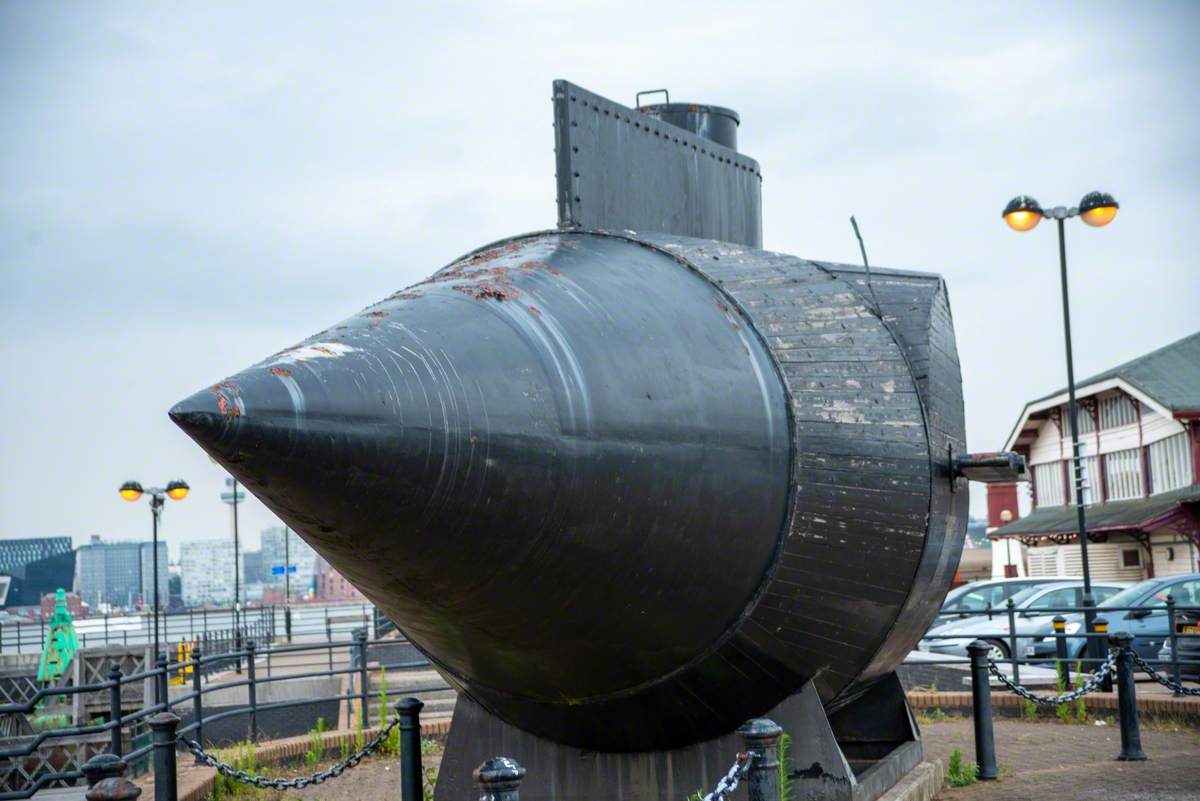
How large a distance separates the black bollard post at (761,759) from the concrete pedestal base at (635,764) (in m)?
0.51

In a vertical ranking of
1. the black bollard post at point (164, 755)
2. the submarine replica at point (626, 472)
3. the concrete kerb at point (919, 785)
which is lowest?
the concrete kerb at point (919, 785)

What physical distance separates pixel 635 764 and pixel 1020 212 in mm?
11605

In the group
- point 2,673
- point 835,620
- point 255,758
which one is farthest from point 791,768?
point 2,673

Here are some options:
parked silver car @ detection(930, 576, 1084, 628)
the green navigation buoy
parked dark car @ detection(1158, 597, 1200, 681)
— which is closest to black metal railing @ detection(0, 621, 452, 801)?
the green navigation buoy

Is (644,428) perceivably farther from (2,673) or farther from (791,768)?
(2,673)

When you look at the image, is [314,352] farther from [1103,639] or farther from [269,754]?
[1103,639]

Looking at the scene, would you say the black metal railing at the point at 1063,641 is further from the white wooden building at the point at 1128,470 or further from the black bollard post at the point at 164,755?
the white wooden building at the point at 1128,470

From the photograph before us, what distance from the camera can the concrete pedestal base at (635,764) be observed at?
18.4ft

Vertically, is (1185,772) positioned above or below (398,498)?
below

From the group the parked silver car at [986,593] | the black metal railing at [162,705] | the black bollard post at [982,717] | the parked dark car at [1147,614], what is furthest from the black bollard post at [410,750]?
the parked silver car at [986,593]

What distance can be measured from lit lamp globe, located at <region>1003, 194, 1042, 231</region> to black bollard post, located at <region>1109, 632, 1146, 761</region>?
7324 millimetres

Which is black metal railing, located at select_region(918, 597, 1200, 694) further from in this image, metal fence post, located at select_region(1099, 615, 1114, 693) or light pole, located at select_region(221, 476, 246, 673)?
light pole, located at select_region(221, 476, 246, 673)

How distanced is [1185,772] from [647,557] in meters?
5.67

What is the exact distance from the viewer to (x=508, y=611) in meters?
4.76
